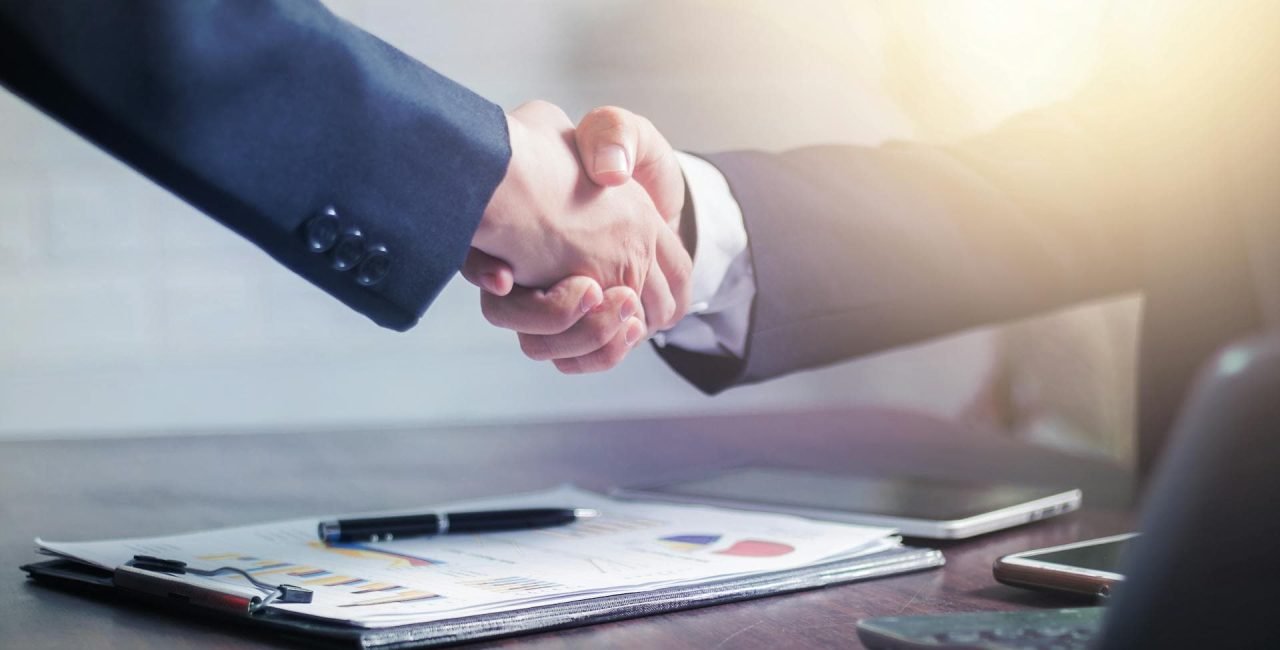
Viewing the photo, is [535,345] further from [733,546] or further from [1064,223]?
[1064,223]

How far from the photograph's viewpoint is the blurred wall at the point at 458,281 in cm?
256

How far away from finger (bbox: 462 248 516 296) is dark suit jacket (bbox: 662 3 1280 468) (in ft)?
1.00

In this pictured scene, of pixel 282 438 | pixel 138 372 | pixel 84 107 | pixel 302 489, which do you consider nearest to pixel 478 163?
pixel 84 107

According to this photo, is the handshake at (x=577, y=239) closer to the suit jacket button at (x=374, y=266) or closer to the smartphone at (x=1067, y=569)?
the suit jacket button at (x=374, y=266)

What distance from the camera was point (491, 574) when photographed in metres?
0.56

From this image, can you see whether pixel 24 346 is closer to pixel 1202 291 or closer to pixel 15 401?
pixel 15 401

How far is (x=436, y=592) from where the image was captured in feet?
1.65

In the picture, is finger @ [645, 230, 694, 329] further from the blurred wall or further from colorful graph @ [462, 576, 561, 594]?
the blurred wall

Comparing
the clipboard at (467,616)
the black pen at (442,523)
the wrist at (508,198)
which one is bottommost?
the clipboard at (467,616)

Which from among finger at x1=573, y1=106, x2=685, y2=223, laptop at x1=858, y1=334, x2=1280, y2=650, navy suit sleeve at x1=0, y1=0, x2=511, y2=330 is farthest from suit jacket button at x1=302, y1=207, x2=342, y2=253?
laptop at x1=858, y1=334, x2=1280, y2=650

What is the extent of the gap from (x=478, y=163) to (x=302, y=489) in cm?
40

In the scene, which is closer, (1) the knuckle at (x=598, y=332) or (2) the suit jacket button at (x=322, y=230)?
(2) the suit jacket button at (x=322, y=230)

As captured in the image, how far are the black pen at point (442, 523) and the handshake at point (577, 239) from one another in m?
0.14

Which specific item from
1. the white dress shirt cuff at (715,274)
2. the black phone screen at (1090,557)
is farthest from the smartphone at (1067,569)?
the white dress shirt cuff at (715,274)
